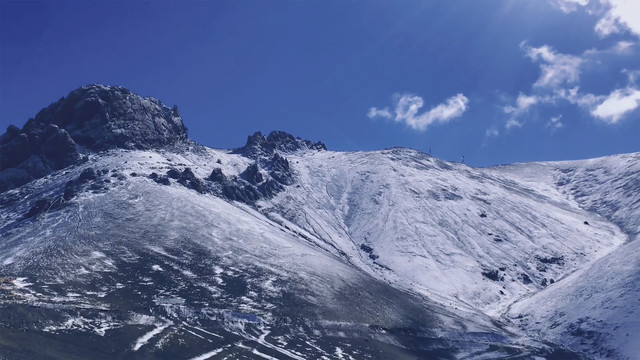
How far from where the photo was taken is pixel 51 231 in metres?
145

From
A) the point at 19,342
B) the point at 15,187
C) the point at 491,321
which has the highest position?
the point at 15,187

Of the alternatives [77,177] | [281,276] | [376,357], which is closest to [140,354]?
[376,357]

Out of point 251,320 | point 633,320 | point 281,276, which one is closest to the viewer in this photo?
point 251,320

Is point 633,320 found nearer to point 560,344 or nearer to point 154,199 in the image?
point 560,344

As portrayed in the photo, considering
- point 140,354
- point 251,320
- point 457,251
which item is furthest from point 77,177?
point 457,251

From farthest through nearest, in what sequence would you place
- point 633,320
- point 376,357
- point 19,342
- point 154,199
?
1. point 154,199
2. point 633,320
3. point 376,357
4. point 19,342

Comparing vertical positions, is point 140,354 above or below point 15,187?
below

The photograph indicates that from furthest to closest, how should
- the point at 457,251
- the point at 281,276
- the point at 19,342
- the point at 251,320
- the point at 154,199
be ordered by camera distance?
the point at 457,251, the point at 154,199, the point at 281,276, the point at 251,320, the point at 19,342

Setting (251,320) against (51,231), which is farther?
(51,231)

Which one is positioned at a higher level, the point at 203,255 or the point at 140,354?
the point at 203,255

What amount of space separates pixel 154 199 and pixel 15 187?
1851 inches

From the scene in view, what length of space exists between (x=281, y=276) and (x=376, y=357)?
40843 mm

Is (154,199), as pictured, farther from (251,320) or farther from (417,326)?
(417,326)

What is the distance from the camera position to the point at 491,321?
472 ft
